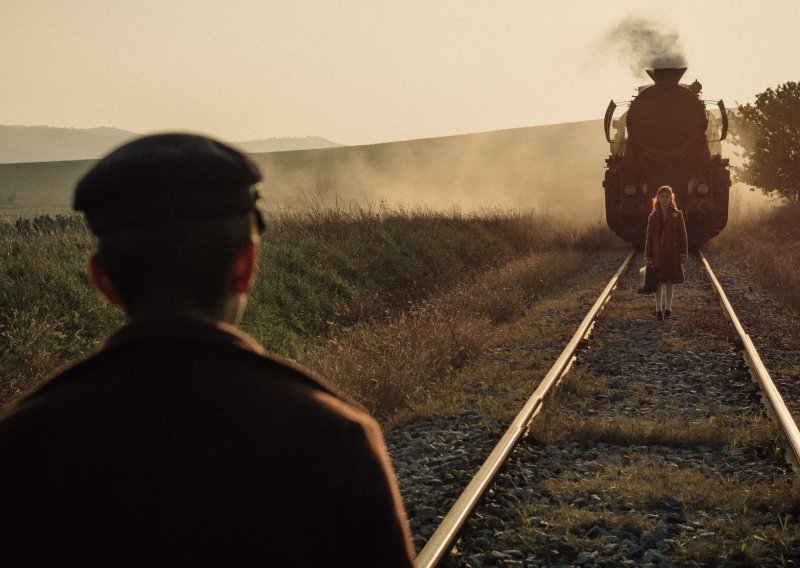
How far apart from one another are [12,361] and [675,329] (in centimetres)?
761

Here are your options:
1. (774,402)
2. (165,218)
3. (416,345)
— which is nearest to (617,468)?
(774,402)

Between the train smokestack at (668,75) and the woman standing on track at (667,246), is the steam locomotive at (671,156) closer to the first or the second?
the train smokestack at (668,75)

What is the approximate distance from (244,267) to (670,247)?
1139 cm

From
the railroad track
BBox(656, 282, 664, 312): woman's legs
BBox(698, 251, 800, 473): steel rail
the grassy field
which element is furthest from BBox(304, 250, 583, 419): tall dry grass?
BBox(698, 251, 800, 473): steel rail

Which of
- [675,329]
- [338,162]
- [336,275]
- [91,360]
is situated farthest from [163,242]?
[338,162]

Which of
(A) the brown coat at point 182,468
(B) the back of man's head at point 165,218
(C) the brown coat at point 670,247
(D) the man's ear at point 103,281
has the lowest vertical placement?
(C) the brown coat at point 670,247

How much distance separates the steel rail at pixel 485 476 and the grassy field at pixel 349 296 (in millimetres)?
1201

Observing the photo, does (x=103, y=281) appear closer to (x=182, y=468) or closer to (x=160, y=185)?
(x=160, y=185)

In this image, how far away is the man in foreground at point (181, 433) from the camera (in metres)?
1.27

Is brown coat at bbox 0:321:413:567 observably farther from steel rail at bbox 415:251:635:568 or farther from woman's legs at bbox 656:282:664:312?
woman's legs at bbox 656:282:664:312

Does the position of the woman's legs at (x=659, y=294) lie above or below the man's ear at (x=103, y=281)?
below

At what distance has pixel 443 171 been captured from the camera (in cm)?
8594

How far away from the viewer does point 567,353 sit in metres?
9.19

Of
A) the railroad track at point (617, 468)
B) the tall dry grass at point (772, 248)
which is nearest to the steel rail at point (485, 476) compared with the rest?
the railroad track at point (617, 468)
